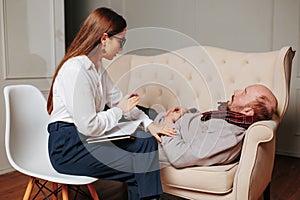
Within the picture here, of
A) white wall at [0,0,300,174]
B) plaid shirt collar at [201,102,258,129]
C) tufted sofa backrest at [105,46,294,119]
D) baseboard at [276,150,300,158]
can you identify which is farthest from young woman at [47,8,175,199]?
baseboard at [276,150,300,158]

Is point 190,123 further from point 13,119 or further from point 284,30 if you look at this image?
point 284,30

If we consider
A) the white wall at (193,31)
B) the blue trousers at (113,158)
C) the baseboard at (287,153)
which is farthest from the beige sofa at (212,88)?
the baseboard at (287,153)

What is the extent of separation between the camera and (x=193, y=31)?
3.17 metres

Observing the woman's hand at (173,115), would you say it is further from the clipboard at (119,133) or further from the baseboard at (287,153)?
the baseboard at (287,153)

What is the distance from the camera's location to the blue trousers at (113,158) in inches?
49.0

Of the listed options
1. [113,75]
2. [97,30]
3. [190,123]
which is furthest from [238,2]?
[97,30]

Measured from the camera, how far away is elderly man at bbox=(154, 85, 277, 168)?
1403 millimetres

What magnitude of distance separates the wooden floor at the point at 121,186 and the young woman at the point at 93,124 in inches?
30.9

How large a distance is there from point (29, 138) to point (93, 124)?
18.4 inches

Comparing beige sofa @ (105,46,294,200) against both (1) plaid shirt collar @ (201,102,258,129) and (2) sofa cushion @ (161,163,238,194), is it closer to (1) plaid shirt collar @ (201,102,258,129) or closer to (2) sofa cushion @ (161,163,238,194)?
(2) sofa cushion @ (161,163,238,194)

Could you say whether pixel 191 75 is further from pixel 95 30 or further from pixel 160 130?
pixel 95 30

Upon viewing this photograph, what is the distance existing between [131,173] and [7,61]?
1.73 m

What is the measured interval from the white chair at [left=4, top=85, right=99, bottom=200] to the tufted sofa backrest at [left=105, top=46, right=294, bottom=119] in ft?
1.76

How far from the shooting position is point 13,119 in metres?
1.41
